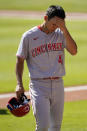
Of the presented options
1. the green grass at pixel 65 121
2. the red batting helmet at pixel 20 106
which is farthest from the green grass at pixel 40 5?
the red batting helmet at pixel 20 106

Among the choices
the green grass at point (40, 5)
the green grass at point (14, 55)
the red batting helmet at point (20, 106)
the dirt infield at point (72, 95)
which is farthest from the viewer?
the green grass at point (40, 5)

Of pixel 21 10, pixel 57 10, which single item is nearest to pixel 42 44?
pixel 57 10

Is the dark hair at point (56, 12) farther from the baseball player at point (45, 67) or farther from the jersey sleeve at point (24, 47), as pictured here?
the jersey sleeve at point (24, 47)

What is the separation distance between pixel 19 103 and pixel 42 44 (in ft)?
2.68

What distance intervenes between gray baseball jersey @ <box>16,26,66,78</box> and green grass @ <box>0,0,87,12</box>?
2932cm

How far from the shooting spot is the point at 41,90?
19.2ft

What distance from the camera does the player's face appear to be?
5.70 metres

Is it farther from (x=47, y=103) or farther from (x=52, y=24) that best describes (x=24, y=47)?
(x=47, y=103)

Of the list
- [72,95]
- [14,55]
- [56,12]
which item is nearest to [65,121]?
[72,95]

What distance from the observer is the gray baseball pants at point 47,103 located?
19.0 ft

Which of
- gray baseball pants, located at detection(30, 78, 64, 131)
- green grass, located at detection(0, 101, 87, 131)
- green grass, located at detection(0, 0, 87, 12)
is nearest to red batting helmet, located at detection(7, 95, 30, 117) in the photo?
gray baseball pants, located at detection(30, 78, 64, 131)

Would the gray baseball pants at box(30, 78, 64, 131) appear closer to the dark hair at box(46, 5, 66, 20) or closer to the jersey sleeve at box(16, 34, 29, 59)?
the jersey sleeve at box(16, 34, 29, 59)

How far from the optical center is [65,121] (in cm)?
938

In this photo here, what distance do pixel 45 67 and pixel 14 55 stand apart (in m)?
12.7
